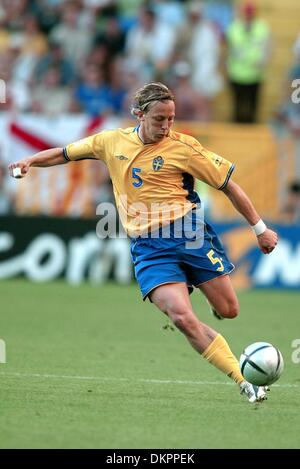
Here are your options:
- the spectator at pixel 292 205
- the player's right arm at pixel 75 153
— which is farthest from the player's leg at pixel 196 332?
the spectator at pixel 292 205

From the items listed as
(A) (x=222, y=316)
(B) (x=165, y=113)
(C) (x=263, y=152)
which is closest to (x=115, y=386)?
(A) (x=222, y=316)

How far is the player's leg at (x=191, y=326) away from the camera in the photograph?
24.7 ft

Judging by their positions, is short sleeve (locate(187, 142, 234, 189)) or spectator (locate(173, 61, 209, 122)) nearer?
short sleeve (locate(187, 142, 234, 189))

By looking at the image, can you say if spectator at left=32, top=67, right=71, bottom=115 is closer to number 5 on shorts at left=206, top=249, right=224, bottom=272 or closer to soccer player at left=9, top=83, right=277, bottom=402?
soccer player at left=9, top=83, right=277, bottom=402

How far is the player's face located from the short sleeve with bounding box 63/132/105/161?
16.2 inches

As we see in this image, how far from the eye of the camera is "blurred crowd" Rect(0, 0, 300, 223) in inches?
719

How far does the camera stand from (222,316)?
26.5 feet

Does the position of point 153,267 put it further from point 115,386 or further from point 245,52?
point 245,52

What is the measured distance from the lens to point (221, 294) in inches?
312

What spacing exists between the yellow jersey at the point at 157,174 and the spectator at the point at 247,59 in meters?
10.2

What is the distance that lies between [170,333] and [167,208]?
14.7 ft

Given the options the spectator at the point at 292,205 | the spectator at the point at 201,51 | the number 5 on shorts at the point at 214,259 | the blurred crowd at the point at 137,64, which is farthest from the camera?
the spectator at the point at 201,51

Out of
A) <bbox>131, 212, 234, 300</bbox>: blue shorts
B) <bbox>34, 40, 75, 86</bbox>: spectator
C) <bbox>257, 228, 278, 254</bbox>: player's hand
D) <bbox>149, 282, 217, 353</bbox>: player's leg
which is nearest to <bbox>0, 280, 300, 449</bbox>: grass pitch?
<bbox>149, 282, 217, 353</bbox>: player's leg

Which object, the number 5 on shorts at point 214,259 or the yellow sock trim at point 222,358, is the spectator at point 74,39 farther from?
the yellow sock trim at point 222,358
